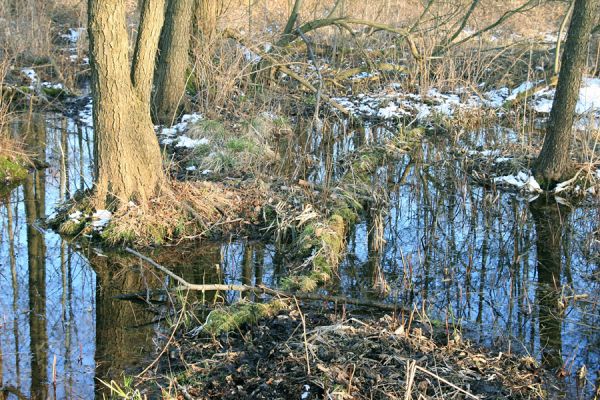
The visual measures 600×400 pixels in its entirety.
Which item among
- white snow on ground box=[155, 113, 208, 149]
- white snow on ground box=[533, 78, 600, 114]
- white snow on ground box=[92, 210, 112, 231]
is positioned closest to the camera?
white snow on ground box=[92, 210, 112, 231]

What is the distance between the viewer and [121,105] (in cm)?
791

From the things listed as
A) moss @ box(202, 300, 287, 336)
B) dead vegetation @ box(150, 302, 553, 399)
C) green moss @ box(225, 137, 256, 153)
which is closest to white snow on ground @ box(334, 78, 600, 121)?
green moss @ box(225, 137, 256, 153)

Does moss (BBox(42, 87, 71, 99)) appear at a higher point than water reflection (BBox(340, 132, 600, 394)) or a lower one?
higher

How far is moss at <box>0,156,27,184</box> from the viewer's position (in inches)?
389

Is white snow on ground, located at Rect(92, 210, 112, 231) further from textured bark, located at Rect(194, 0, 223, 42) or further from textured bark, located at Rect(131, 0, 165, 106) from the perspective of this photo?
textured bark, located at Rect(194, 0, 223, 42)

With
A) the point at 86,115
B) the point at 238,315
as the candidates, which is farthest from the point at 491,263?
the point at 86,115

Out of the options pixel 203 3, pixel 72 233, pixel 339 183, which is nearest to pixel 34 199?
pixel 72 233

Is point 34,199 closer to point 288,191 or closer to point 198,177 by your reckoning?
point 198,177

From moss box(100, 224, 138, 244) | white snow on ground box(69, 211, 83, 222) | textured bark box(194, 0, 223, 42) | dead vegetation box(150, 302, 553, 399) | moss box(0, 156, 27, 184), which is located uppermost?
textured bark box(194, 0, 223, 42)

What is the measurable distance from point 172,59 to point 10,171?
370 centimetres

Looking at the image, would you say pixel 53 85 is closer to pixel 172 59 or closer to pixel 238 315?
pixel 172 59

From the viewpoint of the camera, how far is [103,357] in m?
5.46

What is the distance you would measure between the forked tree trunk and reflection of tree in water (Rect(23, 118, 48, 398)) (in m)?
0.88

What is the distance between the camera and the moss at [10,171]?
9875mm
